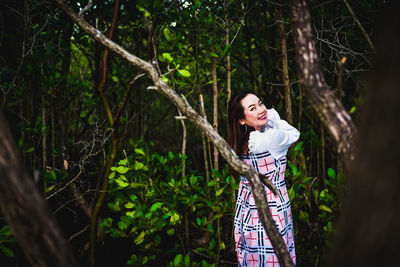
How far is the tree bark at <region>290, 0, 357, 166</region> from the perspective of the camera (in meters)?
1.00

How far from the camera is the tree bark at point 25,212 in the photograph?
2.88 ft

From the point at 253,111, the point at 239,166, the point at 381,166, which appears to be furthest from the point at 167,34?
the point at 381,166

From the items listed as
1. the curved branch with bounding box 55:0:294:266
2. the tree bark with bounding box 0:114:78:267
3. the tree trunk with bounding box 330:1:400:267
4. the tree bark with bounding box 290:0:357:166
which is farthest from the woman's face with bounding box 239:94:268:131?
the tree bark with bounding box 0:114:78:267

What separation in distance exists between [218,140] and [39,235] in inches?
31.7

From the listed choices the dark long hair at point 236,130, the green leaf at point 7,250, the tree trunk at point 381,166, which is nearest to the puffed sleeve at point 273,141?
the dark long hair at point 236,130

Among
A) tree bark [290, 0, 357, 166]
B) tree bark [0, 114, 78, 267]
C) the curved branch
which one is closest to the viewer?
tree bark [0, 114, 78, 267]

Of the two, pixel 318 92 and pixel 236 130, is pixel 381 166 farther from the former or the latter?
pixel 236 130

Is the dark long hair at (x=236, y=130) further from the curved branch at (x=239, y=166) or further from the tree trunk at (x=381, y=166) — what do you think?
the tree trunk at (x=381, y=166)

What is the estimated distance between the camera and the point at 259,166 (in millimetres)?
1927

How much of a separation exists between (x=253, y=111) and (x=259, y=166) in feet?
1.29

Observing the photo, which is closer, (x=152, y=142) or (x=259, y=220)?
(x=259, y=220)

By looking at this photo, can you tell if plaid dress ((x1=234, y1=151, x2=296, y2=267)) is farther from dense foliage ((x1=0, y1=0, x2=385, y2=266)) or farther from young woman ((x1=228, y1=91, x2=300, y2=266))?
dense foliage ((x1=0, y1=0, x2=385, y2=266))

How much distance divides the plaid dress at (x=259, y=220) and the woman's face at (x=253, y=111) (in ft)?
0.75

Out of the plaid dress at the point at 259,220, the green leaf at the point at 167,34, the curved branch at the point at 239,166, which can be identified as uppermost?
the green leaf at the point at 167,34
